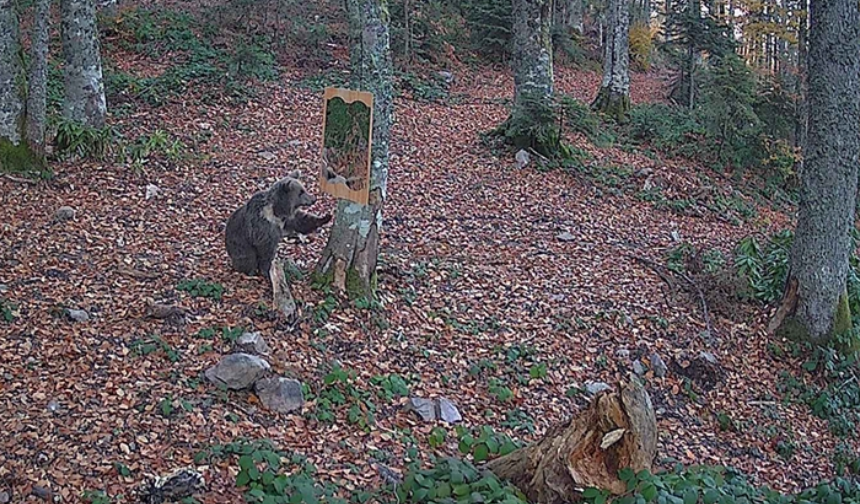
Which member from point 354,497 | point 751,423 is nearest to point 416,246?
point 751,423

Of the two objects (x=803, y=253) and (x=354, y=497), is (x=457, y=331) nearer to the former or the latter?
(x=354, y=497)

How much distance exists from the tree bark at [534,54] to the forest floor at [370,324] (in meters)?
1.58

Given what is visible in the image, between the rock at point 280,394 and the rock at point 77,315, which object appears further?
the rock at point 77,315

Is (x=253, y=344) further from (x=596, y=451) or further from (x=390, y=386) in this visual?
(x=596, y=451)

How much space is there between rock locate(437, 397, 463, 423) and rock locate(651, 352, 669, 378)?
2.40 m

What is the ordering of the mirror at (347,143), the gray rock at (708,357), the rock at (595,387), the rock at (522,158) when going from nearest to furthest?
the mirror at (347,143), the rock at (595,387), the gray rock at (708,357), the rock at (522,158)

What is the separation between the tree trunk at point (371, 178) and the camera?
20.3ft

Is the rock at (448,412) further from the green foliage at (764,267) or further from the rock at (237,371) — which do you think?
the green foliage at (764,267)

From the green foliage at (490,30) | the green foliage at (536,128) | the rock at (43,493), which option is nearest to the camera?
the rock at (43,493)

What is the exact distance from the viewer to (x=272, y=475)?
409 centimetres

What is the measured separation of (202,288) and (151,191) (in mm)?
3150

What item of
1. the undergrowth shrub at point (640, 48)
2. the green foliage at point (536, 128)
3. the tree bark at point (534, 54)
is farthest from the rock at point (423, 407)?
the undergrowth shrub at point (640, 48)

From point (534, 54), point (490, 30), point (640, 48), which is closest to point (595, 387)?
point (534, 54)

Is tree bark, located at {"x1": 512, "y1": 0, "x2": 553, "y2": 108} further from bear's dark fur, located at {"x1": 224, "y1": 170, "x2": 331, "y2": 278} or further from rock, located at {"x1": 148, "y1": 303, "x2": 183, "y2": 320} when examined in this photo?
rock, located at {"x1": 148, "y1": 303, "x2": 183, "y2": 320}
